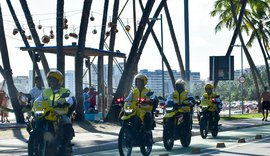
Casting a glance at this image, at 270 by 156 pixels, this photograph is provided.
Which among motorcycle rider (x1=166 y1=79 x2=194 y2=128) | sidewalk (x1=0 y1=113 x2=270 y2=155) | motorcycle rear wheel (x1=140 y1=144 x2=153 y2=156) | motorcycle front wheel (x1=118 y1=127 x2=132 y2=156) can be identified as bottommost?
sidewalk (x1=0 y1=113 x2=270 y2=155)

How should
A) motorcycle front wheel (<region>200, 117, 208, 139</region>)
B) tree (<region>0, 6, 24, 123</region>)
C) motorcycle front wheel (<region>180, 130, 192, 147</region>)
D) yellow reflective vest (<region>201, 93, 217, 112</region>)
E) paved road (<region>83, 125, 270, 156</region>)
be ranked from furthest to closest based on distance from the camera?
tree (<region>0, 6, 24, 123</region>) < yellow reflective vest (<region>201, 93, 217, 112</region>) < motorcycle front wheel (<region>200, 117, 208, 139</region>) < motorcycle front wheel (<region>180, 130, 192, 147</region>) < paved road (<region>83, 125, 270, 156</region>)

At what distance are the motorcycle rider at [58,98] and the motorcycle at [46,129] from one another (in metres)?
0.09

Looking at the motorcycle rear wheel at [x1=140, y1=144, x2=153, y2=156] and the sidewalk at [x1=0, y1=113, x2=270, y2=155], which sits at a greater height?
the motorcycle rear wheel at [x1=140, y1=144, x2=153, y2=156]

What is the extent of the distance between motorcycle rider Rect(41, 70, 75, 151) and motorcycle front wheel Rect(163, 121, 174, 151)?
5.07 meters

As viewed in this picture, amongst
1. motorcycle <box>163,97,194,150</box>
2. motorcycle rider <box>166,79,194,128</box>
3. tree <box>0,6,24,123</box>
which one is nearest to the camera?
motorcycle <box>163,97,194,150</box>

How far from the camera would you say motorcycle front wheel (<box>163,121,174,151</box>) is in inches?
704

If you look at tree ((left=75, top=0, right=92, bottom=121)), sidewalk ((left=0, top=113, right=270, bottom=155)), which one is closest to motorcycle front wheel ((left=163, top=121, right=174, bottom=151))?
sidewalk ((left=0, top=113, right=270, bottom=155))

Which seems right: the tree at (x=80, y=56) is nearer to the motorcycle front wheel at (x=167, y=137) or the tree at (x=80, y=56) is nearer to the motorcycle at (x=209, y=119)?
the motorcycle at (x=209, y=119)

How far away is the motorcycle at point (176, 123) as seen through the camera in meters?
18.0

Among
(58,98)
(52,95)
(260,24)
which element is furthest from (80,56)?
(260,24)

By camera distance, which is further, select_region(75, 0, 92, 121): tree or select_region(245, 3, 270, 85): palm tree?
select_region(245, 3, 270, 85): palm tree

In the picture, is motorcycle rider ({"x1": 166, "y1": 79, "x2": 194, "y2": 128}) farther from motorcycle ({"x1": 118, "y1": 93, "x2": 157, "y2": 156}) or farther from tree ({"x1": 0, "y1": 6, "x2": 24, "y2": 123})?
tree ({"x1": 0, "y1": 6, "x2": 24, "y2": 123})

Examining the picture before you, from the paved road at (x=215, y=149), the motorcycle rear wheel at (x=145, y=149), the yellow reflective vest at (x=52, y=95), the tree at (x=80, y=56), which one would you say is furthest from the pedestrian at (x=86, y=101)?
the yellow reflective vest at (x=52, y=95)

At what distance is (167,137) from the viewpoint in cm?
1798
